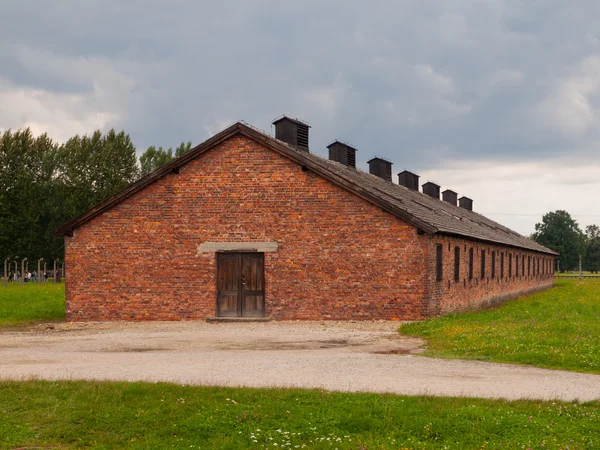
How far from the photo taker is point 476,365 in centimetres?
1352

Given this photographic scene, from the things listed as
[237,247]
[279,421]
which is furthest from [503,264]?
[279,421]

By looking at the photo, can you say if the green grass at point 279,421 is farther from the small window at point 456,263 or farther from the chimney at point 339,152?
the chimney at point 339,152

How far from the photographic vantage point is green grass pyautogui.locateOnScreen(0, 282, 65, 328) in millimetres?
25628

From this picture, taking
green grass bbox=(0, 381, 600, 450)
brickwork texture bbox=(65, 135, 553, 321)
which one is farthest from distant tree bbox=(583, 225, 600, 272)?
green grass bbox=(0, 381, 600, 450)

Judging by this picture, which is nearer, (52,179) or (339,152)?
(339,152)

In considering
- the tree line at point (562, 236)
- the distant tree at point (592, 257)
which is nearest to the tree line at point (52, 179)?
the tree line at point (562, 236)

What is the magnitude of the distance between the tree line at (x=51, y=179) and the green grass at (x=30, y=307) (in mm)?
30263

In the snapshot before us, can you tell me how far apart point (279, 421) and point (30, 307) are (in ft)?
73.3

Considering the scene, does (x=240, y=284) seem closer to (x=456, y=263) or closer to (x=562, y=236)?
(x=456, y=263)

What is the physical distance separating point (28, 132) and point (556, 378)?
6596cm

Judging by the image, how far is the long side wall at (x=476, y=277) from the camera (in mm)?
25000

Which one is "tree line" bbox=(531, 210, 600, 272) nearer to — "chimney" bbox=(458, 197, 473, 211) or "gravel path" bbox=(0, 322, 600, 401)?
"chimney" bbox=(458, 197, 473, 211)

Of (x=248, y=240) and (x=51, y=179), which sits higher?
(x=51, y=179)

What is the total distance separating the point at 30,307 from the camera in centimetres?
2898
